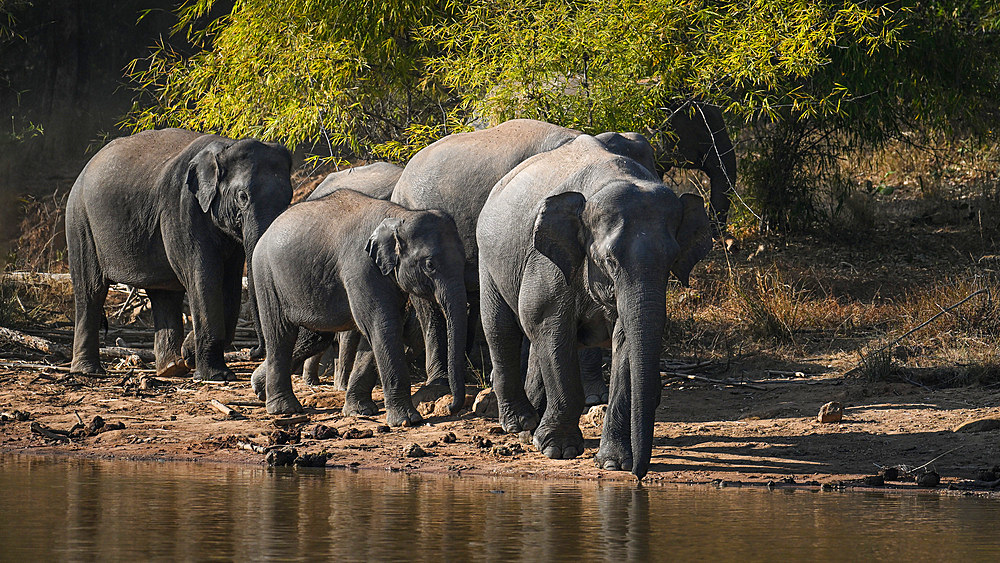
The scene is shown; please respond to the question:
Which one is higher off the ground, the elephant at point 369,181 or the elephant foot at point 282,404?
the elephant at point 369,181

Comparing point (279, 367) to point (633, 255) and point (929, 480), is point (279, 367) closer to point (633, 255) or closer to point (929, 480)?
point (633, 255)

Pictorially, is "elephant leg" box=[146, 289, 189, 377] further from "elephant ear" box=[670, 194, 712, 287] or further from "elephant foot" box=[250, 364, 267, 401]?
"elephant ear" box=[670, 194, 712, 287]

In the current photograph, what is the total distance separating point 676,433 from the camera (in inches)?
376

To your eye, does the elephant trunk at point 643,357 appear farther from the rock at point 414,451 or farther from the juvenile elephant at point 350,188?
the juvenile elephant at point 350,188

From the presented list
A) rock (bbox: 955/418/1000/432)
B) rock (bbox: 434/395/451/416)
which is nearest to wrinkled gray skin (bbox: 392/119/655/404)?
→ rock (bbox: 434/395/451/416)

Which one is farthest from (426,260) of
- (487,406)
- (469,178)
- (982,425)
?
(982,425)

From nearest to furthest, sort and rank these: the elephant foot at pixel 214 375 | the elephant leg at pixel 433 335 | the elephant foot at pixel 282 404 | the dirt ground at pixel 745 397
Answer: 1. the dirt ground at pixel 745 397
2. the elephant leg at pixel 433 335
3. the elephant foot at pixel 282 404
4. the elephant foot at pixel 214 375

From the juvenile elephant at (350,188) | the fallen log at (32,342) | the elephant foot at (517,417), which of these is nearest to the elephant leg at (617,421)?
the elephant foot at (517,417)

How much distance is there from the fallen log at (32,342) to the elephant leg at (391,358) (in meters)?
5.04

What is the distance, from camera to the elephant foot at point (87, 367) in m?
12.5

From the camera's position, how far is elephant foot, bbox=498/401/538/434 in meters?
9.30

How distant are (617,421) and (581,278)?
2.78 ft

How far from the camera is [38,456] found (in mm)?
8961

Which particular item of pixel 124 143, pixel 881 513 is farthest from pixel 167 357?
pixel 881 513
